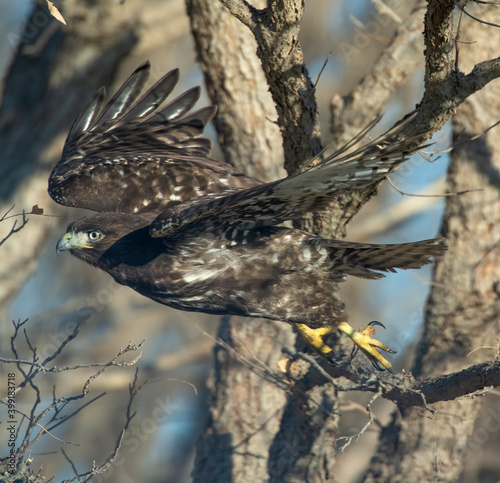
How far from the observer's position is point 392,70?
546 cm

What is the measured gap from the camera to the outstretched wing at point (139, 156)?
4703 mm

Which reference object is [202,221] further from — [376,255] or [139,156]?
[139,156]

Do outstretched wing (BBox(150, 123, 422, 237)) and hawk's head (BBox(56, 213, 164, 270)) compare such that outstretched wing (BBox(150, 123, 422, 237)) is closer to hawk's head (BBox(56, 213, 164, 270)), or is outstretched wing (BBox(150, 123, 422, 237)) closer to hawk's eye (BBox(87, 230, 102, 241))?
hawk's head (BBox(56, 213, 164, 270))

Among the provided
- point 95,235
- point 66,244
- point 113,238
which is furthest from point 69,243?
point 113,238

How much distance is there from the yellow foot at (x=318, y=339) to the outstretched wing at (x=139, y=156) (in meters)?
1.22

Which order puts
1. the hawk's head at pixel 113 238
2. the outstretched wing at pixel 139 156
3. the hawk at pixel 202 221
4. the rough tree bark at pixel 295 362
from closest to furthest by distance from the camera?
the rough tree bark at pixel 295 362
the hawk at pixel 202 221
the hawk's head at pixel 113 238
the outstretched wing at pixel 139 156

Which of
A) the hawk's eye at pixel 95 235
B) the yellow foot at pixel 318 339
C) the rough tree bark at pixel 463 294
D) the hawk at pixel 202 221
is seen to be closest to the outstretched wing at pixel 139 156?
the hawk at pixel 202 221

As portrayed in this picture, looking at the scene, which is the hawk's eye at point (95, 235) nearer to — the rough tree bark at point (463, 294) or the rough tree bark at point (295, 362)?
the rough tree bark at point (295, 362)

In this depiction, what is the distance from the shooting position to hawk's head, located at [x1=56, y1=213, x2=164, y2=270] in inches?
169

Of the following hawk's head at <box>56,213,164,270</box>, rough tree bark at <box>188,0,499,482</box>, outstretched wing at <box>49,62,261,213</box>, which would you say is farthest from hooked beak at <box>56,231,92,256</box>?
rough tree bark at <box>188,0,499,482</box>

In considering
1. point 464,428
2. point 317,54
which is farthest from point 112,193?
point 317,54

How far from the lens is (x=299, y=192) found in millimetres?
3273

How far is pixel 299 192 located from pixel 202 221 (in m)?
0.74

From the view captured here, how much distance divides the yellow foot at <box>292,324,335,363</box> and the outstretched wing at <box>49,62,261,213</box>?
122cm
